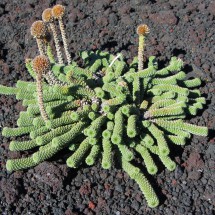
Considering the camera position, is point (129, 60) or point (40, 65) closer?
point (40, 65)

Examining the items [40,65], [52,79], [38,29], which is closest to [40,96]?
[40,65]

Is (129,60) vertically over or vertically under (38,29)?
under

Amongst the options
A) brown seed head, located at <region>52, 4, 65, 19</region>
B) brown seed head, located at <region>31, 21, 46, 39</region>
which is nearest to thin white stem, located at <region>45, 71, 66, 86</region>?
brown seed head, located at <region>31, 21, 46, 39</region>

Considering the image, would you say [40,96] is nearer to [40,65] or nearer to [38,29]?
[40,65]

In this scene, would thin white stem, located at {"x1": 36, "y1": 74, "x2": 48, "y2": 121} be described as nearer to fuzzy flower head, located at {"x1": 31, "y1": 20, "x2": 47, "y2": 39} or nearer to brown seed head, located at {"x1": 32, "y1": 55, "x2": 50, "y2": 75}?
brown seed head, located at {"x1": 32, "y1": 55, "x2": 50, "y2": 75}

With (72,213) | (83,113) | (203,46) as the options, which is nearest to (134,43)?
(203,46)

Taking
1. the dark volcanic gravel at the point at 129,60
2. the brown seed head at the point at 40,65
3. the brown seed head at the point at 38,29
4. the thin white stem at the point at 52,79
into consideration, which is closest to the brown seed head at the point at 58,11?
the brown seed head at the point at 38,29

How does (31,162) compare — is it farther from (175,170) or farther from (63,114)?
(175,170)

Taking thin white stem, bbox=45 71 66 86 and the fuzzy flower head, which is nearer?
the fuzzy flower head
